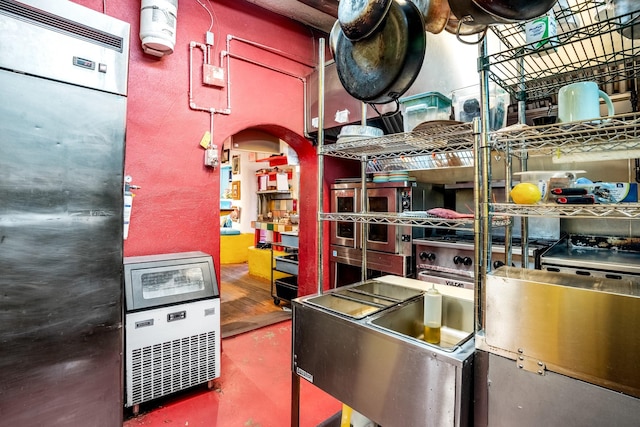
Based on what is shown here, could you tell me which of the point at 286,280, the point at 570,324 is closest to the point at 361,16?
the point at 570,324

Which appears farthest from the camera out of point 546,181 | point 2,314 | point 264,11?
point 264,11

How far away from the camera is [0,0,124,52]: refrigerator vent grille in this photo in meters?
1.51

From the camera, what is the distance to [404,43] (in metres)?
1.27

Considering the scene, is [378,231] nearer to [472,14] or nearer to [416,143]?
[416,143]

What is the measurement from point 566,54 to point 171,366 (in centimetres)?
289

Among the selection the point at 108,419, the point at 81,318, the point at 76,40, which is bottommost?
the point at 108,419

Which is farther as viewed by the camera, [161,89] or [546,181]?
[161,89]

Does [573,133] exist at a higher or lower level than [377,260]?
higher

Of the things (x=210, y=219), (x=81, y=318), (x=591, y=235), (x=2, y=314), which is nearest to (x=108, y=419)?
(x=81, y=318)

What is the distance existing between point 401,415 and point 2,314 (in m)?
1.81

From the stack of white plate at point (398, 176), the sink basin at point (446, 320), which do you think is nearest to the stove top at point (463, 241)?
the stack of white plate at point (398, 176)

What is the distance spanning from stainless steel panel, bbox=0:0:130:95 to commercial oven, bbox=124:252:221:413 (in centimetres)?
124

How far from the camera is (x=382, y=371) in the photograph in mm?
1250

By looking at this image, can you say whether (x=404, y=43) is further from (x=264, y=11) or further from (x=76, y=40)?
(x=264, y=11)
